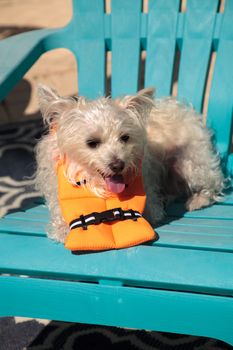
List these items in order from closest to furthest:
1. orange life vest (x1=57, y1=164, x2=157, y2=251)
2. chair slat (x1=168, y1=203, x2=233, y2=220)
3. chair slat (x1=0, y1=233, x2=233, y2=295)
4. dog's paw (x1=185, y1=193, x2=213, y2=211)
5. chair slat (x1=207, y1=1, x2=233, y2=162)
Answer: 1. chair slat (x1=0, y1=233, x2=233, y2=295)
2. orange life vest (x1=57, y1=164, x2=157, y2=251)
3. chair slat (x1=168, y1=203, x2=233, y2=220)
4. dog's paw (x1=185, y1=193, x2=213, y2=211)
5. chair slat (x1=207, y1=1, x2=233, y2=162)

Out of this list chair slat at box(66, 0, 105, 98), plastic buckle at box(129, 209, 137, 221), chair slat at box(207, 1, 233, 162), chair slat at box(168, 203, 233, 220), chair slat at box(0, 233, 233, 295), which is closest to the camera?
chair slat at box(0, 233, 233, 295)

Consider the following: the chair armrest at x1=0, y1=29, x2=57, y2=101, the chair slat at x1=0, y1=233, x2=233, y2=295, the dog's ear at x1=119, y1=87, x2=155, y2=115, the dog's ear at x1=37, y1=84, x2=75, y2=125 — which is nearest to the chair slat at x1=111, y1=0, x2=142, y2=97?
the chair armrest at x1=0, y1=29, x2=57, y2=101

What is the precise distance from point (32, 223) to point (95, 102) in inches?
22.2

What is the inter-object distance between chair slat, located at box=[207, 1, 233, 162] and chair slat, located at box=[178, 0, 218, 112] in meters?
0.07

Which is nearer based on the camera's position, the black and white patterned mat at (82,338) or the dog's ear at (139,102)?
the dog's ear at (139,102)

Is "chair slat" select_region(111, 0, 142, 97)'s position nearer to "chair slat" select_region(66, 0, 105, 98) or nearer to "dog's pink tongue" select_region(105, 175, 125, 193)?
"chair slat" select_region(66, 0, 105, 98)

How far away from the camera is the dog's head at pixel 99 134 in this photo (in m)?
1.72

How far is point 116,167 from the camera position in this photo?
170 centimetres

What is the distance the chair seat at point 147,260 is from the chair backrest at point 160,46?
786mm

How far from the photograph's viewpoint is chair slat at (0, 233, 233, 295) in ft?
4.66

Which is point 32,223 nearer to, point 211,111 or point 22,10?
point 211,111

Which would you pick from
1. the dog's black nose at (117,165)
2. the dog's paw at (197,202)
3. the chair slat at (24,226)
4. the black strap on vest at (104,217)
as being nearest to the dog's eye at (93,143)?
the dog's black nose at (117,165)

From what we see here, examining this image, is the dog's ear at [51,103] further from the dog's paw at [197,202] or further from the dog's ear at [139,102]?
the dog's paw at [197,202]

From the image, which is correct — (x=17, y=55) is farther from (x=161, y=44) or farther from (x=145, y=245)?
(x=145, y=245)
